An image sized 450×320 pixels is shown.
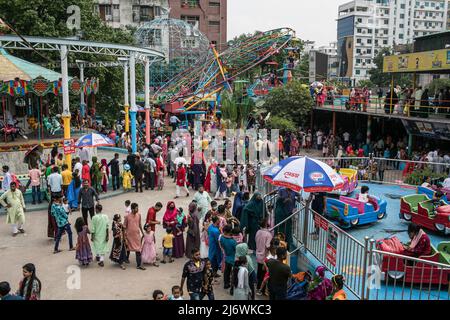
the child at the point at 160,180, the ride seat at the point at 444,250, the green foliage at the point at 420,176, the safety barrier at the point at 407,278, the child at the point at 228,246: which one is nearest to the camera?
the safety barrier at the point at 407,278

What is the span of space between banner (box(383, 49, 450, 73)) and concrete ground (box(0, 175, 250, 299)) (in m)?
14.4

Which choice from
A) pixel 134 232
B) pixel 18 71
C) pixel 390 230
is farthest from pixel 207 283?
pixel 18 71

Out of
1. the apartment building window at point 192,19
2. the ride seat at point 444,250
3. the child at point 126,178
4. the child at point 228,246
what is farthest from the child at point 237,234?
the apartment building window at point 192,19

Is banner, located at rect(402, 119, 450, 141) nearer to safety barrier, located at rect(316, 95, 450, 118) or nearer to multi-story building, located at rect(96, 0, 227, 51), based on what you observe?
safety barrier, located at rect(316, 95, 450, 118)

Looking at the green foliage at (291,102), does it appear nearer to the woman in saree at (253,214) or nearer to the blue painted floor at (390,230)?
the blue painted floor at (390,230)

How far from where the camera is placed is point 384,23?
360 feet

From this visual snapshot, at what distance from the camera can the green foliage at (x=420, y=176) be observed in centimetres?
1554

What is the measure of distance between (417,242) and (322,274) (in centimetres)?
203

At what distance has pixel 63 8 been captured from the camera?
89.4 ft

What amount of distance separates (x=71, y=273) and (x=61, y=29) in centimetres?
2142

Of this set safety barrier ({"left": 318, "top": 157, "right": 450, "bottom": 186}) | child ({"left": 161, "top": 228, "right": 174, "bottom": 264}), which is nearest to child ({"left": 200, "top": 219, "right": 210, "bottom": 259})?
child ({"left": 161, "top": 228, "right": 174, "bottom": 264})

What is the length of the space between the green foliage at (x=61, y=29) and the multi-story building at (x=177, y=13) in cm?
2437

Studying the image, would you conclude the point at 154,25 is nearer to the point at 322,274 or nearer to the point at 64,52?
the point at 64,52
